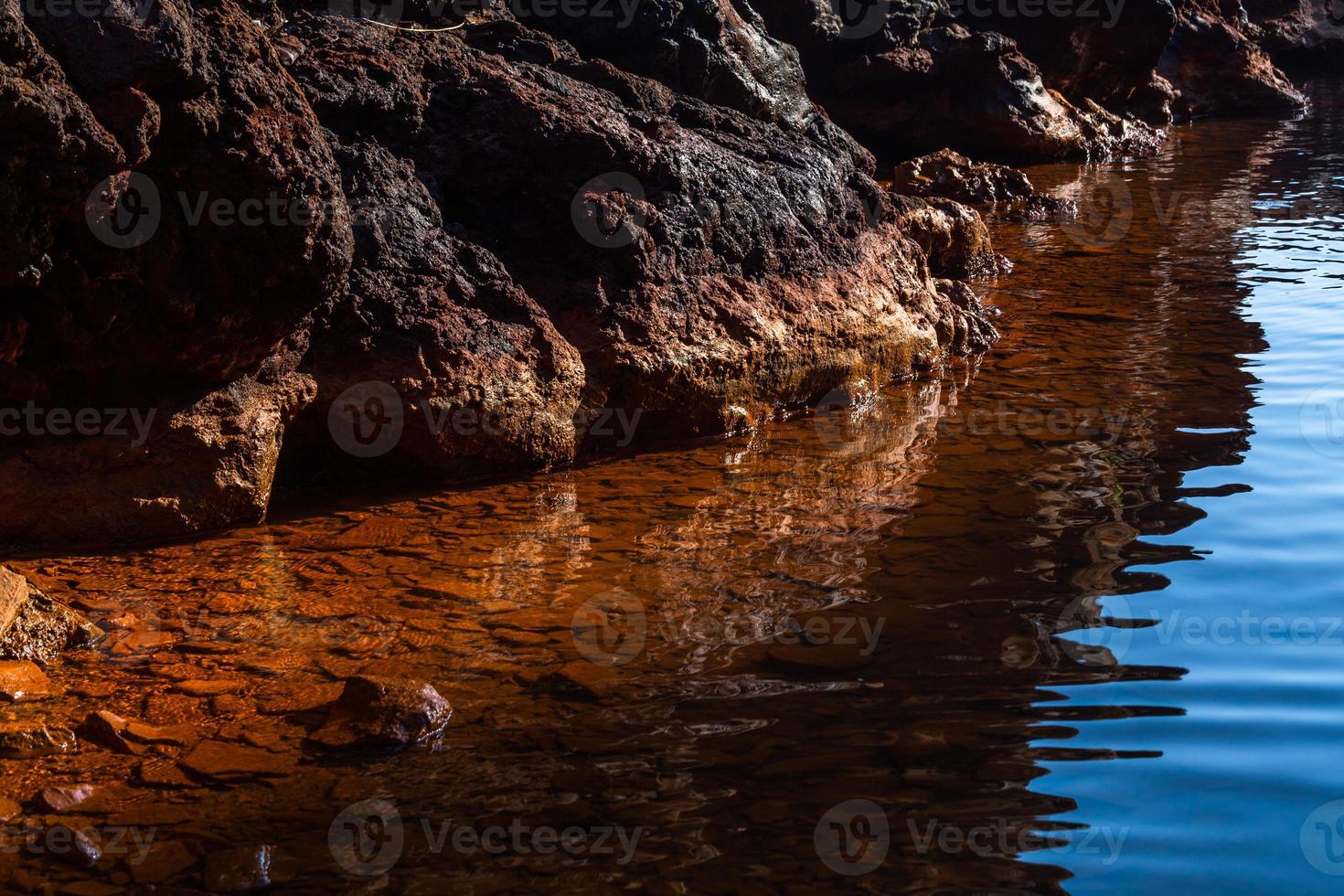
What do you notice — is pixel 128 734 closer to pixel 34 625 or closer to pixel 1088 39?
pixel 34 625

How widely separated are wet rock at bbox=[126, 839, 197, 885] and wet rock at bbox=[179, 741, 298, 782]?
1.04 ft

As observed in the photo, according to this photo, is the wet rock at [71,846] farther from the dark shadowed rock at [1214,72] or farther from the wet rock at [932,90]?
the dark shadowed rock at [1214,72]

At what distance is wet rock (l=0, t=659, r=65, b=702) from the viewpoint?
351 centimetres

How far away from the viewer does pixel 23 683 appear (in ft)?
11.7

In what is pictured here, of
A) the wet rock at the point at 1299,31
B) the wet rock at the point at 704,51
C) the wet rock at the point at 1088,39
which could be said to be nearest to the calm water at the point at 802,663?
the wet rock at the point at 704,51

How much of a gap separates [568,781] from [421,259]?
10.5ft

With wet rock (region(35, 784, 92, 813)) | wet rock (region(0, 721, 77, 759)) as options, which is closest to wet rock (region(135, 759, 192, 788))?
wet rock (region(35, 784, 92, 813))

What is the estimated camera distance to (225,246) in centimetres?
461

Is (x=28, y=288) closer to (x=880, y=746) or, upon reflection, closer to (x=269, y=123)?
(x=269, y=123)

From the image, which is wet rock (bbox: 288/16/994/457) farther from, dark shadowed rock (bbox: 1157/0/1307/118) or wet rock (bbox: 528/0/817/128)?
dark shadowed rock (bbox: 1157/0/1307/118)

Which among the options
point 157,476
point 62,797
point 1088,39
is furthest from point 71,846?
point 1088,39

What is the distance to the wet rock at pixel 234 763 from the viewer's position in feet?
10.5

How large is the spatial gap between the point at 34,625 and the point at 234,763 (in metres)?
1.00

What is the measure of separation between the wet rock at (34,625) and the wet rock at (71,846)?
96 centimetres
